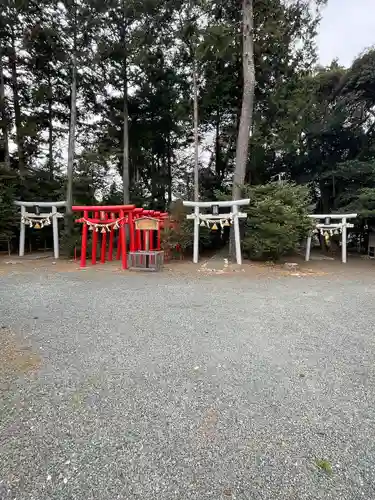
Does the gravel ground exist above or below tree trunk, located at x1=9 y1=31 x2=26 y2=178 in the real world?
below

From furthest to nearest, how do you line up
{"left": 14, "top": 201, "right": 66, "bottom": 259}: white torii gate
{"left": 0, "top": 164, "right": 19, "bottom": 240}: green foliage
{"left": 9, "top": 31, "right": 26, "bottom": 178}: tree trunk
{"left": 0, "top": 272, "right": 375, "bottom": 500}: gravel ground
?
{"left": 9, "top": 31, "right": 26, "bottom": 178}: tree trunk, {"left": 0, "top": 164, "right": 19, "bottom": 240}: green foliage, {"left": 14, "top": 201, "right": 66, "bottom": 259}: white torii gate, {"left": 0, "top": 272, "right": 375, "bottom": 500}: gravel ground

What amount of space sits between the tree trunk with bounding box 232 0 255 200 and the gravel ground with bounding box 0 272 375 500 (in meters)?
6.61

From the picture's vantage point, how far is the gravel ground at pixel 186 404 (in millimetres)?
1260

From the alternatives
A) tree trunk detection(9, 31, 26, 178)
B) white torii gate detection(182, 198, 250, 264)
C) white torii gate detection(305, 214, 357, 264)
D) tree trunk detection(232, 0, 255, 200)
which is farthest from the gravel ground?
tree trunk detection(9, 31, 26, 178)

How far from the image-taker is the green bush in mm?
7789

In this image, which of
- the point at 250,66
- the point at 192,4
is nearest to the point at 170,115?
the point at 192,4

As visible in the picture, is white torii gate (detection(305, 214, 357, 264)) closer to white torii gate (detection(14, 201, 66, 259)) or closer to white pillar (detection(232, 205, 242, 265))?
white pillar (detection(232, 205, 242, 265))

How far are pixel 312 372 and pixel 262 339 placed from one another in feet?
2.26

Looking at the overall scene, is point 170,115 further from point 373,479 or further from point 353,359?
point 373,479

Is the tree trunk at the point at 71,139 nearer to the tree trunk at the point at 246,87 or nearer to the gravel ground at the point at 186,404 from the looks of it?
the tree trunk at the point at 246,87

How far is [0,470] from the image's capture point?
1299 mm

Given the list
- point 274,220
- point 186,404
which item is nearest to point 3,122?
point 274,220

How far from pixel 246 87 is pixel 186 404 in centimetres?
993

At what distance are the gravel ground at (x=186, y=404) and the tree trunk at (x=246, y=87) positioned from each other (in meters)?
6.61
